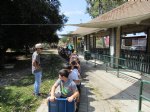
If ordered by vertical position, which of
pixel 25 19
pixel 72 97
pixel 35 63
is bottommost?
pixel 72 97

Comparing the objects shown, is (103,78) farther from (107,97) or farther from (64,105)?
(64,105)

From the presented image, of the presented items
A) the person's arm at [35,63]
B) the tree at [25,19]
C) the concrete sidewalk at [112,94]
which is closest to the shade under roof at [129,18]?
the concrete sidewalk at [112,94]

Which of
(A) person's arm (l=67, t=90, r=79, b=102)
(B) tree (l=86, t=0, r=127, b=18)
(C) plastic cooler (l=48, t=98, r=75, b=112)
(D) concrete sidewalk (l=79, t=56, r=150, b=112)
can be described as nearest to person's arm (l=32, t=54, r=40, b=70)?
(D) concrete sidewalk (l=79, t=56, r=150, b=112)

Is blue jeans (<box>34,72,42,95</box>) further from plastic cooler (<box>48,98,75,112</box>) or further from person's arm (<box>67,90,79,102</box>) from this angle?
plastic cooler (<box>48,98,75,112</box>)

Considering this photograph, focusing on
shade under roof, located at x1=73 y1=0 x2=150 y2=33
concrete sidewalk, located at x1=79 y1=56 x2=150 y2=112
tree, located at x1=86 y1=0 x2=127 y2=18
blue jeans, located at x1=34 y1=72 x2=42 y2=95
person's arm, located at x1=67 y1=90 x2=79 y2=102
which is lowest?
concrete sidewalk, located at x1=79 y1=56 x2=150 y2=112

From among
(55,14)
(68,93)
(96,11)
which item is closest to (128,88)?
(68,93)

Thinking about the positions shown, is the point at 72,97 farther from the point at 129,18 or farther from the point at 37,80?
the point at 129,18

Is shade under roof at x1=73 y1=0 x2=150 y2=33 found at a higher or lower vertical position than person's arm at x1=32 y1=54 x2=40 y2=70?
higher

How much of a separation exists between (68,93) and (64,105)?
601mm

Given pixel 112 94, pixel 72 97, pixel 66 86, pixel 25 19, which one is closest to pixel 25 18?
pixel 25 19

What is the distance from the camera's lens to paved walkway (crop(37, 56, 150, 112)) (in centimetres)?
661

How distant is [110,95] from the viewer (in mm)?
8008

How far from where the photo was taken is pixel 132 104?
6.98m

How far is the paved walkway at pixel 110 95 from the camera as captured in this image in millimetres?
6613
